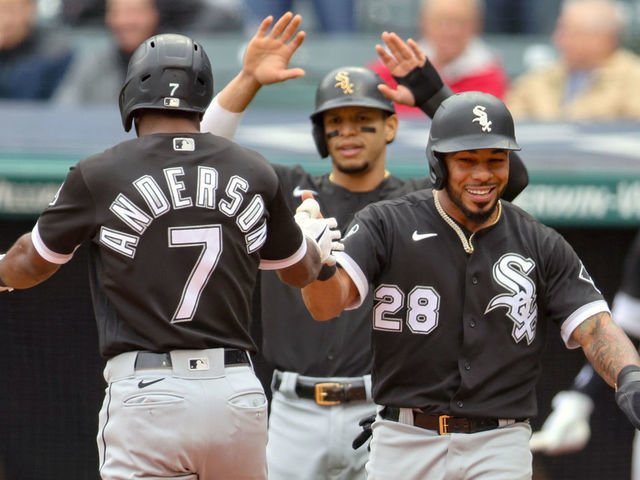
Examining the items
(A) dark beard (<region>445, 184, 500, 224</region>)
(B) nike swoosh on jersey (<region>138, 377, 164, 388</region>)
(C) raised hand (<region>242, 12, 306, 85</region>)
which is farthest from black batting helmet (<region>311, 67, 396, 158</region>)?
(B) nike swoosh on jersey (<region>138, 377, 164, 388</region>)

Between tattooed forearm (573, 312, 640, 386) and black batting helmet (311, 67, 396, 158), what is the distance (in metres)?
1.28

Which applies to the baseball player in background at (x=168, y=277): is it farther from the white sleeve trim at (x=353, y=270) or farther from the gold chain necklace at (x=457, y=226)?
the gold chain necklace at (x=457, y=226)

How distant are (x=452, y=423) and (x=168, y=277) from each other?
888 millimetres

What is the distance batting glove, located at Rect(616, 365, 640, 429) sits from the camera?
2936 mm

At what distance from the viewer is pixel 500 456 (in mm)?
3213

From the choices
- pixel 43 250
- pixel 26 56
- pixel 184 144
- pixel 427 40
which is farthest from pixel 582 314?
pixel 26 56

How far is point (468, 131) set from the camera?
10.8 ft

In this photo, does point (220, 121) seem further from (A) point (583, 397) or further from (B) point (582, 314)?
(A) point (583, 397)

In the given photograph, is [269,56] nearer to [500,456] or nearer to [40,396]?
[500,456]

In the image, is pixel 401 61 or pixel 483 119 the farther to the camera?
pixel 401 61

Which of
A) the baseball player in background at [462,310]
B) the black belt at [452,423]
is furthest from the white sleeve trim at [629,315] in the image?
the black belt at [452,423]

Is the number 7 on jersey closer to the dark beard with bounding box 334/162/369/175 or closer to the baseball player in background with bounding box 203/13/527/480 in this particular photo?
the baseball player in background with bounding box 203/13/527/480

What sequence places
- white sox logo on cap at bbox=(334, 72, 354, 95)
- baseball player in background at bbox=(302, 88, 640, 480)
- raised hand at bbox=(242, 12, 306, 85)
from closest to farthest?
1. baseball player in background at bbox=(302, 88, 640, 480)
2. raised hand at bbox=(242, 12, 306, 85)
3. white sox logo on cap at bbox=(334, 72, 354, 95)

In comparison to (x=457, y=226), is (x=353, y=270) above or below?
below
